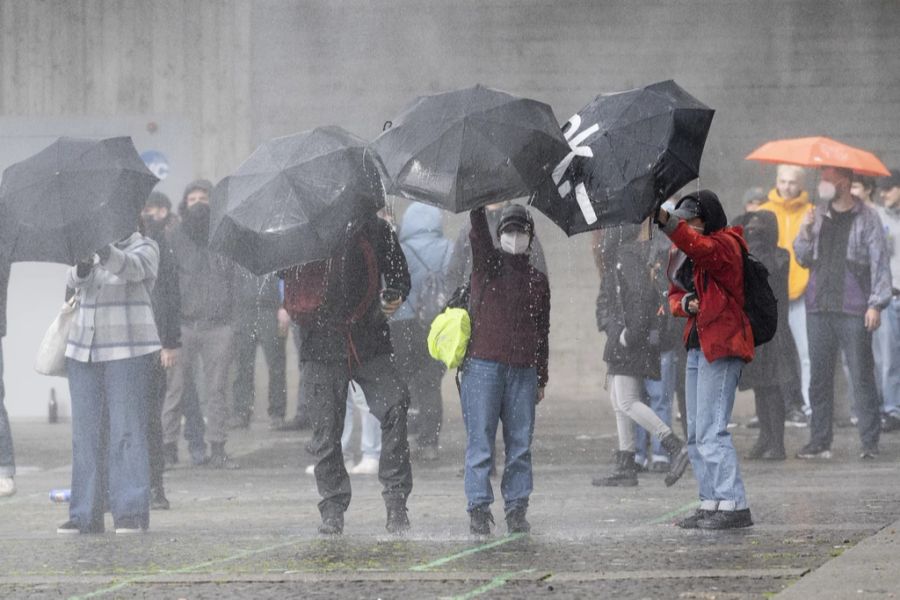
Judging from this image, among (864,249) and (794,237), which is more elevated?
(794,237)

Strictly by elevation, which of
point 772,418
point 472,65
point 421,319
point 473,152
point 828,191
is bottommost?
point 772,418

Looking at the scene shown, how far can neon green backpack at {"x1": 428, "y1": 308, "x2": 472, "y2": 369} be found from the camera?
8023mm

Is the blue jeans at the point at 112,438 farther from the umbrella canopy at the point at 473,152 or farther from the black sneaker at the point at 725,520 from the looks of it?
the black sneaker at the point at 725,520

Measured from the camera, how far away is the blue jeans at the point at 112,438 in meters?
8.62

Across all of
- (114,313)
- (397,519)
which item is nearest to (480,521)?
(397,519)

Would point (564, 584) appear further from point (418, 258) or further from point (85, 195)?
point (418, 258)

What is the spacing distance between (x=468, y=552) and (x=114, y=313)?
7.72 feet

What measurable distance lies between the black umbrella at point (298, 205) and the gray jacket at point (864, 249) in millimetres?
4582

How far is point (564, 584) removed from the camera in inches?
255

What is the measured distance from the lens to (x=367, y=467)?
1154 cm

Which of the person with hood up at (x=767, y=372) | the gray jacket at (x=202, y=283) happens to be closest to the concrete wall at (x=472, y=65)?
the gray jacket at (x=202, y=283)

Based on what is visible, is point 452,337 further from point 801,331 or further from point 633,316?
point 801,331

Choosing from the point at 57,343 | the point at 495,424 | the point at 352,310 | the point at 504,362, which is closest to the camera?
the point at 504,362

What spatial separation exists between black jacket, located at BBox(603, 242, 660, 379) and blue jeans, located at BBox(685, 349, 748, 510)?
7.72 ft
